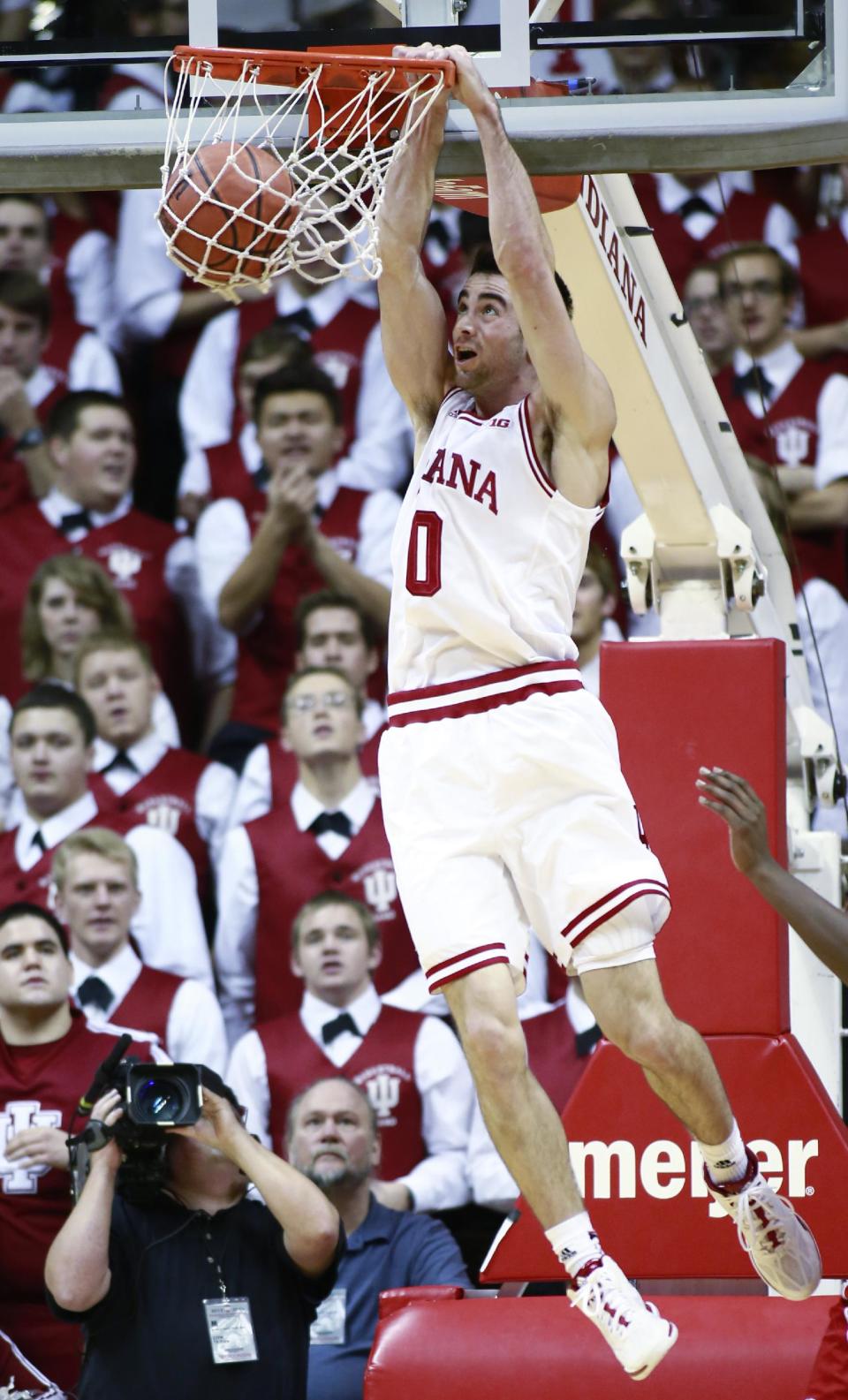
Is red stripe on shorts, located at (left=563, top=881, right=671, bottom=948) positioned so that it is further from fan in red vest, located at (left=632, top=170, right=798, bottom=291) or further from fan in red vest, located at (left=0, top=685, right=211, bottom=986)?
fan in red vest, located at (left=632, top=170, right=798, bottom=291)

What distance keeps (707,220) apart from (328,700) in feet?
10.4

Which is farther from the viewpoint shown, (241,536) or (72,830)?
(241,536)

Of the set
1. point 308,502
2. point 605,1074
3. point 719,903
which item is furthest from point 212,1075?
point 308,502

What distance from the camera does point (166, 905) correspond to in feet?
24.9

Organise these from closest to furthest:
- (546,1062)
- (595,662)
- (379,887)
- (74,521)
Result: (546,1062), (379,887), (595,662), (74,521)

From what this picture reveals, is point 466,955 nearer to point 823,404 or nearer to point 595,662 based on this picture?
point 595,662

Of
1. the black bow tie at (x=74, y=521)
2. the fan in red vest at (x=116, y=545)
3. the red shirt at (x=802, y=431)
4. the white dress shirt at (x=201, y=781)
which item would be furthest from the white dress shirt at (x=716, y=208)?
the white dress shirt at (x=201, y=781)

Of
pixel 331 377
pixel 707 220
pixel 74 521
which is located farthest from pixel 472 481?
pixel 707 220

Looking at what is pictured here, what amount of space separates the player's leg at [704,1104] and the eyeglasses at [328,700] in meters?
3.93

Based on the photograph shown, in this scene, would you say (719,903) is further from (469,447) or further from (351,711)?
(351,711)

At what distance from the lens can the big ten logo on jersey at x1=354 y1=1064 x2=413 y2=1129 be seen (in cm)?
704

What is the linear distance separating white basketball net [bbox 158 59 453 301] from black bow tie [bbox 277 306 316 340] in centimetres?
472

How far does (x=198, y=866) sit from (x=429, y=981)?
3.99 metres

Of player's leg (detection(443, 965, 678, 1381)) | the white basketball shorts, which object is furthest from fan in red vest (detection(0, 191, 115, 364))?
player's leg (detection(443, 965, 678, 1381))
